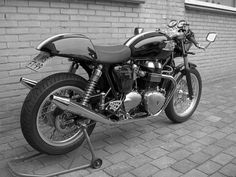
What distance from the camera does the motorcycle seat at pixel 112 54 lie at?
281 centimetres

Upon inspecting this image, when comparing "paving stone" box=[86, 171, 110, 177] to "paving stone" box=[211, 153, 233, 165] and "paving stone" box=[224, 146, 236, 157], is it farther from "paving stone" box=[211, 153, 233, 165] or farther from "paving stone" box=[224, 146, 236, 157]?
"paving stone" box=[224, 146, 236, 157]

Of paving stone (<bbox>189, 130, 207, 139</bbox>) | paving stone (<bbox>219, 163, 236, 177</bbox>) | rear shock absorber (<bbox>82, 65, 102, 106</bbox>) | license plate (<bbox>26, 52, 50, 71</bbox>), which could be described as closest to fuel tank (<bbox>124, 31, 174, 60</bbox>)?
rear shock absorber (<bbox>82, 65, 102, 106</bbox>)

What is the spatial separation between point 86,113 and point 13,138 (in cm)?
118

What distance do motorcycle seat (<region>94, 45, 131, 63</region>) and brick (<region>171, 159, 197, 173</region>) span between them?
3.81 ft

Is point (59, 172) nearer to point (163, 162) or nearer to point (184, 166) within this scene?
point (163, 162)

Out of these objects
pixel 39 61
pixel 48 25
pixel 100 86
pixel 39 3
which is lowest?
pixel 100 86

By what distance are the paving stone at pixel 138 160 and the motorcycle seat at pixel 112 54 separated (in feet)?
3.26

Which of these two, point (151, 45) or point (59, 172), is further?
point (151, 45)

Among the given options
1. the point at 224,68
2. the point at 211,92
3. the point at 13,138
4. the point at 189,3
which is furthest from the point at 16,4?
the point at 224,68

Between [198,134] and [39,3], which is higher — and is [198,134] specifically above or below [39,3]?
below

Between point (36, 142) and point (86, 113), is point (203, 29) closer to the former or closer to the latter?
point (86, 113)

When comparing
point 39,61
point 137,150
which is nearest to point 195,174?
point 137,150

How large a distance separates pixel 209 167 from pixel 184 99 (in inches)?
53.5

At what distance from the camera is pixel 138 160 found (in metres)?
2.93
